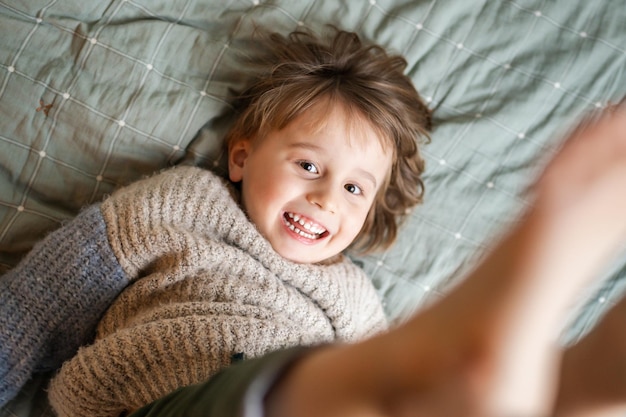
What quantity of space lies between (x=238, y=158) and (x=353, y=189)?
0.22 meters

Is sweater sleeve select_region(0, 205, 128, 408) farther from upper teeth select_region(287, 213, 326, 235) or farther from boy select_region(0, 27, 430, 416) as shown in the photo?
upper teeth select_region(287, 213, 326, 235)

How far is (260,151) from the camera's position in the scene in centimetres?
107

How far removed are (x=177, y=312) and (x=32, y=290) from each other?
0.23m

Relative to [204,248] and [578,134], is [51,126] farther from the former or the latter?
[578,134]

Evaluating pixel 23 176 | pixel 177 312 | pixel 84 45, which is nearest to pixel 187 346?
pixel 177 312

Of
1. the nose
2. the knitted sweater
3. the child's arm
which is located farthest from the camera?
the nose

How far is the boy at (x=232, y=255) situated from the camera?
0.92m

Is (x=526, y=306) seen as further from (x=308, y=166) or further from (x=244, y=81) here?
(x=244, y=81)

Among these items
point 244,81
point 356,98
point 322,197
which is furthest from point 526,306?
point 244,81

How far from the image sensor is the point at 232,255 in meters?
1.02

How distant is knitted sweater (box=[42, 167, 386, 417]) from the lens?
909mm

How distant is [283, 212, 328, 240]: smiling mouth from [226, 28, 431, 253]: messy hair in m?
0.16

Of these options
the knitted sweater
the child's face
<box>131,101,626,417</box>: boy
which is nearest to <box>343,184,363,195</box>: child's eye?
the child's face

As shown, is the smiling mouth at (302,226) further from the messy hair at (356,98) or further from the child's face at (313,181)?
the messy hair at (356,98)
